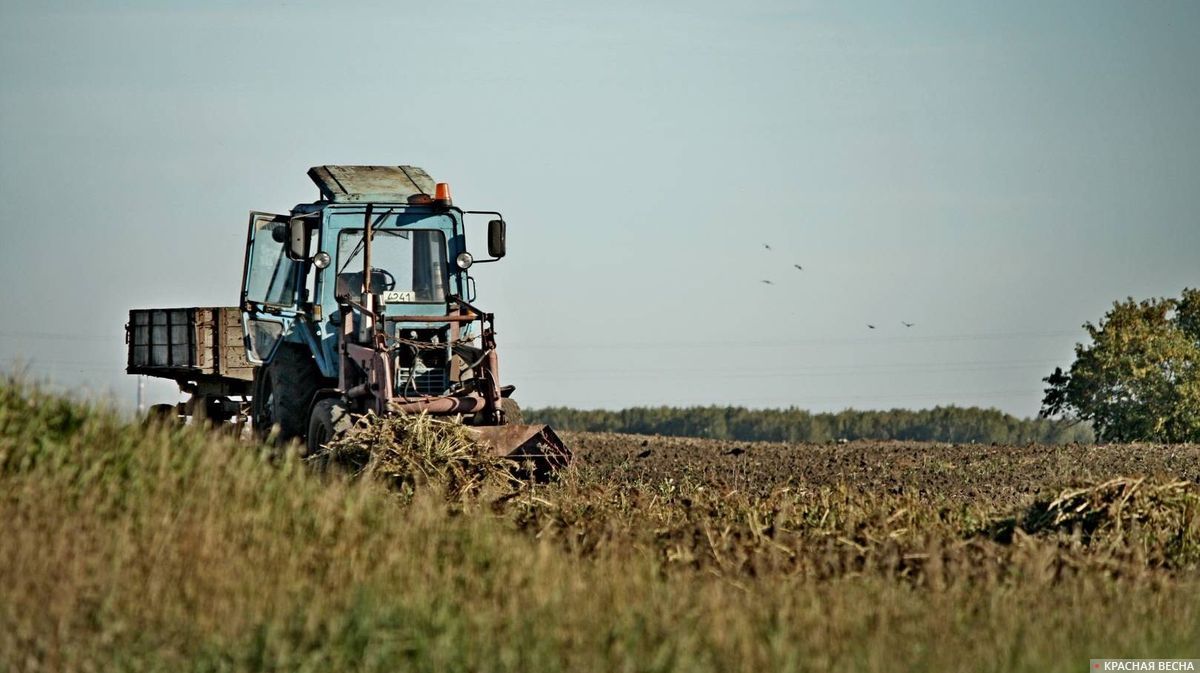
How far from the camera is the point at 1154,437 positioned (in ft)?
124

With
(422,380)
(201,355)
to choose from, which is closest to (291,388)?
(422,380)

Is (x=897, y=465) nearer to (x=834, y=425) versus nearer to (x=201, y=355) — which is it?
(x=201, y=355)

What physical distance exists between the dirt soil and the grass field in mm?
2823

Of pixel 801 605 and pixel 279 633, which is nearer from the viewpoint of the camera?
pixel 279 633

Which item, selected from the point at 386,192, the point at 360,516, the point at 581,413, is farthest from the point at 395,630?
the point at 581,413

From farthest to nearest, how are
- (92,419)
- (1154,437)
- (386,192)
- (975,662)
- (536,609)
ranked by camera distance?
1. (1154,437)
2. (386,192)
3. (92,419)
4. (536,609)
5. (975,662)

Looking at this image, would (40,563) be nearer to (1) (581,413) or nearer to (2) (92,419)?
(2) (92,419)

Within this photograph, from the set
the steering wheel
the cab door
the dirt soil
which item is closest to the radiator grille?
the steering wheel

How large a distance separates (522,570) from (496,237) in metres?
6.47

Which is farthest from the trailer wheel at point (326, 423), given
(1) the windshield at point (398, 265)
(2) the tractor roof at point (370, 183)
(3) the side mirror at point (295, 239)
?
(2) the tractor roof at point (370, 183)

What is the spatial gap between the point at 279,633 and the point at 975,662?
10.8ft

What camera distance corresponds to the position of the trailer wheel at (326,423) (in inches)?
553

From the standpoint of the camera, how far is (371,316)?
14.7 meters

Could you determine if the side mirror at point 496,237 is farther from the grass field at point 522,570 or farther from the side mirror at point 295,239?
the grass field at point 522,570
